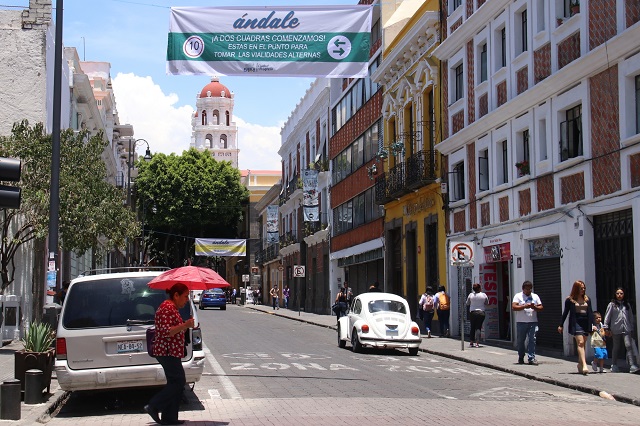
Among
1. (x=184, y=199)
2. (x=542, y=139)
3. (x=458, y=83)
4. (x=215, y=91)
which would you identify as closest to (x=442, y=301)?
(x=458, y=83)

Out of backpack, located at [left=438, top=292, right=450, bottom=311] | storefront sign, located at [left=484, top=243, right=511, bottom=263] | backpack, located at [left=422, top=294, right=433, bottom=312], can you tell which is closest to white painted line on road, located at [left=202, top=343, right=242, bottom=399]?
storefront sign, located at [left=484, top=243, right=511, bottom=263]

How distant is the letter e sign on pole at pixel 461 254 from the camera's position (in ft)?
76.1

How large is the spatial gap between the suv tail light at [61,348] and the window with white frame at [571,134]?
13.3 metres

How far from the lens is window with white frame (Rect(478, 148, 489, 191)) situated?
2794 centimetres

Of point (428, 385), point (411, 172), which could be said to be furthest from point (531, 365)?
point (411, 172)

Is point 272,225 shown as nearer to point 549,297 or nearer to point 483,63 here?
point 483,63

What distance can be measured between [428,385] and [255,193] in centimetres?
7562

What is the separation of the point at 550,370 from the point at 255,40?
8638mm

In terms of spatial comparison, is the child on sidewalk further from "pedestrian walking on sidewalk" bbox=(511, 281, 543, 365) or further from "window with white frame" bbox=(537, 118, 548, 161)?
"window with white frame" bbox=(537, 118, 548, 161)

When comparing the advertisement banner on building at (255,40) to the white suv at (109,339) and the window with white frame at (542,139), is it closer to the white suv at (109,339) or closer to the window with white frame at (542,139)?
the white suv at (109,339)

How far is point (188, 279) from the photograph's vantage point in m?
Answer: 11.7

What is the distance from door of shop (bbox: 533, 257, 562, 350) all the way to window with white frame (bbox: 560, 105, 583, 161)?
2653 millimetres

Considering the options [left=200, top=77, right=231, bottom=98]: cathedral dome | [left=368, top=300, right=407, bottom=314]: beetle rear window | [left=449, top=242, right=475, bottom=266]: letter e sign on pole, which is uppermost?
[left=200, top=77, right=231, bottom=98]: cathedral dome

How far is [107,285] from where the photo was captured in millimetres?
12711
